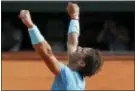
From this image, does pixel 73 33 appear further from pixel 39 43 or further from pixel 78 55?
pixel 39 43

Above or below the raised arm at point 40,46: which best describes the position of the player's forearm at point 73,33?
Result: below

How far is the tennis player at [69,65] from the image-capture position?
131 inches

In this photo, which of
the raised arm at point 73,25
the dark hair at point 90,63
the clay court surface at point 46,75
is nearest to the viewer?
the dark hair at point 90,63

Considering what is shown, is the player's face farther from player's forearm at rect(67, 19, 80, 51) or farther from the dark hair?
player's forearm at rect(67, 19, 80, 51)

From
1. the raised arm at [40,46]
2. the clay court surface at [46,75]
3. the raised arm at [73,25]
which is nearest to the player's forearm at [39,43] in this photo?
the raised arm at [40,46]

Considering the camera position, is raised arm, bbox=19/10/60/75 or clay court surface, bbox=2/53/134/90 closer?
raised arm, bbox=19/10/60/75

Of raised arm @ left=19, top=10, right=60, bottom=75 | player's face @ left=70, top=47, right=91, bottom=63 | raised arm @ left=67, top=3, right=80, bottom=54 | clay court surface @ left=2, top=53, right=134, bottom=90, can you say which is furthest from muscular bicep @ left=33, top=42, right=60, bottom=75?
clay court surface @ left=2, top=53, right=134, bottom=90

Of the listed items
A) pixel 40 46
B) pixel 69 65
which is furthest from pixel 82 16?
pixel 40 46

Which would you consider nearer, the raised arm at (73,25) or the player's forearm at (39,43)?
the player's forearm at (39,43)

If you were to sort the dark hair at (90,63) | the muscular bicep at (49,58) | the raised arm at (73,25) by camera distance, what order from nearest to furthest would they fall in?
the muscular bicep at (49,58)
the dark hair at (90,63)
the raised arm at (73,25)

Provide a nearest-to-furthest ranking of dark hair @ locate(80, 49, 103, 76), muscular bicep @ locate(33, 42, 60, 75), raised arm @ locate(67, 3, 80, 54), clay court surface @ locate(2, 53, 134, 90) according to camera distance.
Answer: muscular bicep @ locate(33, 42, 60, 75), dark hair @ locate(80, 49, 103, 76), raised arm @ locate(67, 3, 80, 54), clay court surface @ locate(2, 53, 134, 90)

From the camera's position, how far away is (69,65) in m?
3.46

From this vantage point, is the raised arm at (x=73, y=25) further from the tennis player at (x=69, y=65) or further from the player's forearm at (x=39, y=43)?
the player's forearm at (x=39, y=43)

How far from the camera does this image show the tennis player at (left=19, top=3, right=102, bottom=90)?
3322mm
